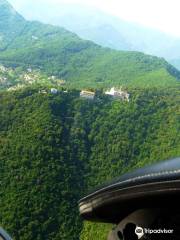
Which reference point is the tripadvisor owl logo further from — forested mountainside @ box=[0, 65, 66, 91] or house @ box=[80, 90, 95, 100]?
forested mountainside @ box=[0, 65, 66, 91]

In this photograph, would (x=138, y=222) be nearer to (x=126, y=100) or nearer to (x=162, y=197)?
(x=162, y=197)

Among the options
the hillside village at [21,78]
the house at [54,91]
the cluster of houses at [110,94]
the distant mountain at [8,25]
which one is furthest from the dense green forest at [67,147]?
the distant mountain at [8,25]

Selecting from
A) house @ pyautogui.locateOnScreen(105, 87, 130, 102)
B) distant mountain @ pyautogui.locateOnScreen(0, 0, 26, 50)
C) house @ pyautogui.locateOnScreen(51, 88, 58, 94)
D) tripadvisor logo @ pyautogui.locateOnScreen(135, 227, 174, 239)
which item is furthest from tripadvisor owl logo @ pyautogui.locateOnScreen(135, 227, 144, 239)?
distant mountain @ pyautogui.locateOnScreen(0, 0, 26, 50)

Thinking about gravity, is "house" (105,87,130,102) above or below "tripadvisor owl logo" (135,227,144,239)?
below

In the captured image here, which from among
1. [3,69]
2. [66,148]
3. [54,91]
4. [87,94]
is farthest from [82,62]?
[66,148]

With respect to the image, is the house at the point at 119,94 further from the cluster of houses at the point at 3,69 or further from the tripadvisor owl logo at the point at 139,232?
the cluster of houses at the point at 3,69

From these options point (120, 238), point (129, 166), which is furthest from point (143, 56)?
point (120, 238)
